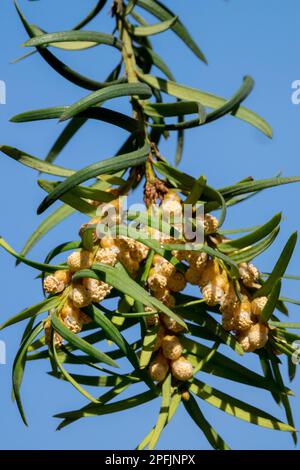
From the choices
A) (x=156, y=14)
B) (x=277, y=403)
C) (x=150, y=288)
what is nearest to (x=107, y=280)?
(x=150, y=288)

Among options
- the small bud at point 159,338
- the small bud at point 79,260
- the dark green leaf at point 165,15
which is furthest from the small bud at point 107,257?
the dark green leaf at point 165,15

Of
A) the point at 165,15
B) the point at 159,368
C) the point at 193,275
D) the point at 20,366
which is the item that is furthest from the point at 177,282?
the point at 165,15

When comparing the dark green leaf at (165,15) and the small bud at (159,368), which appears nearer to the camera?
the small bud at (159,368)

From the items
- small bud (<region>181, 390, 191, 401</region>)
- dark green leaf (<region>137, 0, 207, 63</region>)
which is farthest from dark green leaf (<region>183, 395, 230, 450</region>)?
dark green leaf (<region>137, 0, 207, 63</region>)

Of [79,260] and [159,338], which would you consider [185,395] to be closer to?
[159,338]

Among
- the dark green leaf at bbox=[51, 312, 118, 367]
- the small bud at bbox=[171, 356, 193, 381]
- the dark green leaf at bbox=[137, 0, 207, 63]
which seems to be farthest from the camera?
the dark green leaf at bbox=[137, 0, 207, 63]

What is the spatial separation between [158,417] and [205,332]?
129 millimetres

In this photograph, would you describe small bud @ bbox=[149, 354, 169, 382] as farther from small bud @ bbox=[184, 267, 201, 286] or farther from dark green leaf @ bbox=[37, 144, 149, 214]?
dark green leaf @ bbox=[37, 144, 149, 214]

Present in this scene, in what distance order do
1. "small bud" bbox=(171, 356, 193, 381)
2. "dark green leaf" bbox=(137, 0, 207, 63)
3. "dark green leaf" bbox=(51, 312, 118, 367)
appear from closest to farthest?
1. "dark green leaf" bbox=(51, 312, 118, 367)
2. "small bud" bbox=(171, 356, 193, 381)
3. "dark green leaf" bbox=(137, 0, 207, 63)

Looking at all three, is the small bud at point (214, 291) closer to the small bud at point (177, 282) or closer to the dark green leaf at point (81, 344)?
the small bud at point (177, 282)

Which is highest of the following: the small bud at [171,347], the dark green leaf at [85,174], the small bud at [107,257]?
the dark green leaf at [85,174]

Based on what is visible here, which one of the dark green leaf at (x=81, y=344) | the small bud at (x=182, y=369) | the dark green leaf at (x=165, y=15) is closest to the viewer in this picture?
the dark green leaf at (x=81, y=344)

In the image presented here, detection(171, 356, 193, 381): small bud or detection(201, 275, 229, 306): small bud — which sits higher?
detection(201, 275, 229, 306): small bud

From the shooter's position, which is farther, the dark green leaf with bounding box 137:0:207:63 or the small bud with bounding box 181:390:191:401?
the dark green leaf with bounding box 137:0:207:63
